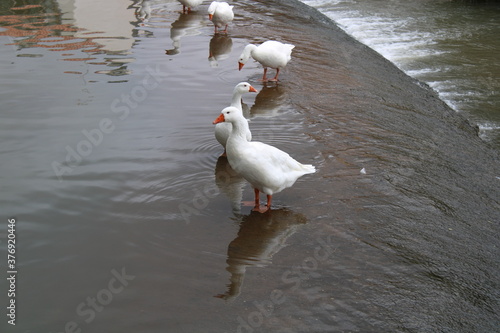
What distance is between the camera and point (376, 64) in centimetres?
1386

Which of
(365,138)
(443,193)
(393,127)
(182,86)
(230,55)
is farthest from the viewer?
(230,55)

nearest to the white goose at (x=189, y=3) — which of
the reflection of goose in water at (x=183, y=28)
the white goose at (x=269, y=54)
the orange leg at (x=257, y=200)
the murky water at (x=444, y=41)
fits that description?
the reflection of goose in water at (x=183, y=28)

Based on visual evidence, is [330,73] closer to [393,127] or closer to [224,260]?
[393,127]

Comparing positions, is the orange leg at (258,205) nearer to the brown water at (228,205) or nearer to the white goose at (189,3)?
the brown water at (228,205)

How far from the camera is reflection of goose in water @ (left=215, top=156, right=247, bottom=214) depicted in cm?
699

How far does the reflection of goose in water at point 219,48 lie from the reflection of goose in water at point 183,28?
72 centimetres

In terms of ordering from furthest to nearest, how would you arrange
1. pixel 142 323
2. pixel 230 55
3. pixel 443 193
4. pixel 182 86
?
pixel 230 55
pixel 182 86
pixel 443 193
pixel 142 323

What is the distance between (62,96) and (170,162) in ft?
10.2

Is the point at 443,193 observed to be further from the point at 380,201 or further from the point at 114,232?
the point at 114,232

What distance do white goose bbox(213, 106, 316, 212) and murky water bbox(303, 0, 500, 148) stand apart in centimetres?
523

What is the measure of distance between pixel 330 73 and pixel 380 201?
5.80m

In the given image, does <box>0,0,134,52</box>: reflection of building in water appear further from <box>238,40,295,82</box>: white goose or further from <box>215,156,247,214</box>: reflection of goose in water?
<box>215,156,247,214</box>: reflection of goose in water

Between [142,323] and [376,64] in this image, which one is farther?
[376,64]

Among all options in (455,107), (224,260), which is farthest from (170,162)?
(455,107)
